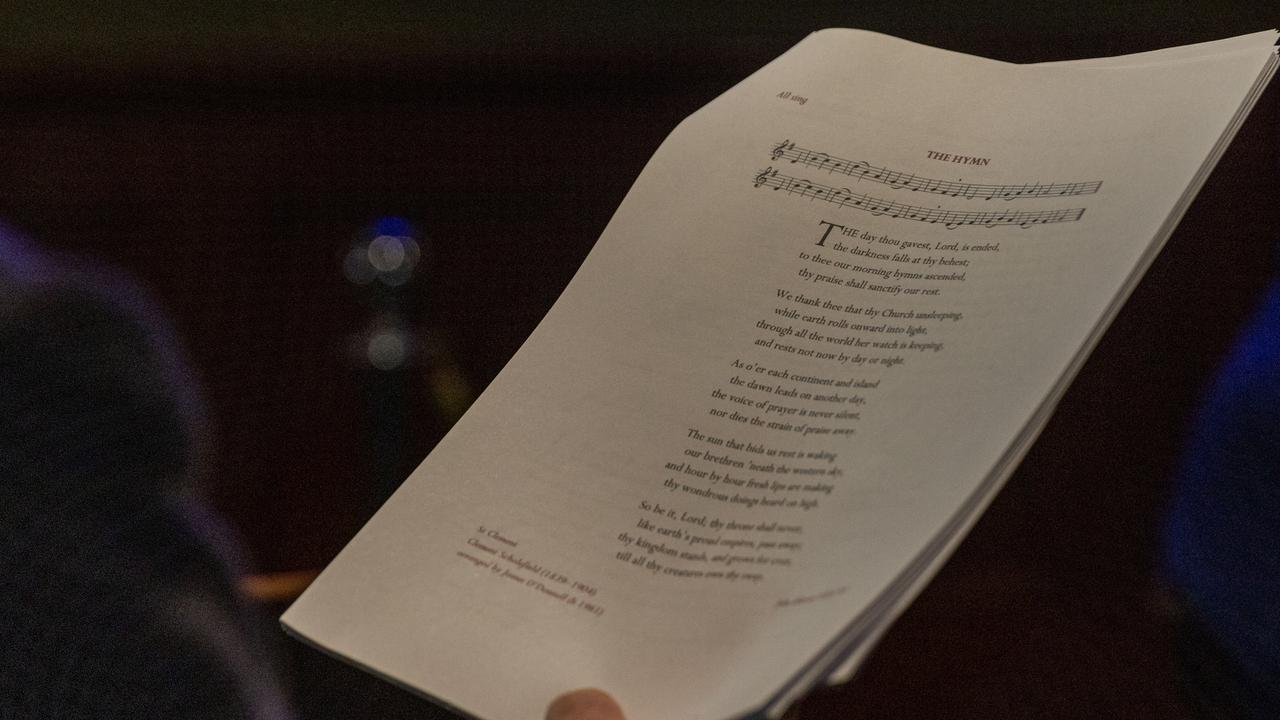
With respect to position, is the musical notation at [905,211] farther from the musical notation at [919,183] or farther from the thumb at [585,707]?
the thumb at [585,707]

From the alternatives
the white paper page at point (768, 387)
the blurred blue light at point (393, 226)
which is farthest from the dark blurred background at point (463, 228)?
the white paper page at point (768, 387)

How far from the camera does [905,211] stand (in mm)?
428

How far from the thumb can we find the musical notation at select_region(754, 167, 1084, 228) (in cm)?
20

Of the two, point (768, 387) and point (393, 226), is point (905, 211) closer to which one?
point (768, 387)

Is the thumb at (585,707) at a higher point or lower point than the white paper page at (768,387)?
lower

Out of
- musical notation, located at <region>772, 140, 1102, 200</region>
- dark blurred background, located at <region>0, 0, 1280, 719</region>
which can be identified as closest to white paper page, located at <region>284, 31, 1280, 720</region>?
musical notation, located at <region>772, 140, 1102, 200</region>

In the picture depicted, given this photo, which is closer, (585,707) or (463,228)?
(585,707)

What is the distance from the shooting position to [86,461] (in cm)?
51

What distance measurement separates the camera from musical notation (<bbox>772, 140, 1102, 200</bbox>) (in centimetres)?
40

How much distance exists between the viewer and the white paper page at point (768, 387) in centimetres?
33

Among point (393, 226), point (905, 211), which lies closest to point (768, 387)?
point (905, 211)

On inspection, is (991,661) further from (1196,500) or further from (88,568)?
(88,568)

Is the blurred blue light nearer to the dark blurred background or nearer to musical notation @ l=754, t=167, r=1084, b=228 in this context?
the dark blurred background

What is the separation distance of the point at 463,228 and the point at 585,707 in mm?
1144
